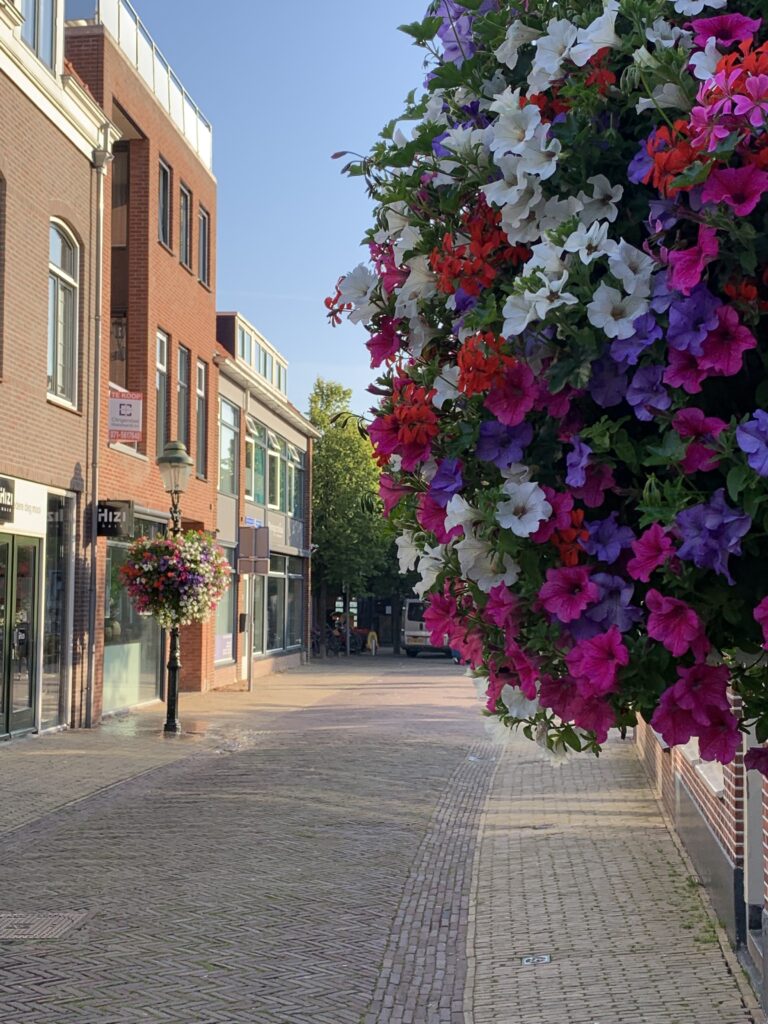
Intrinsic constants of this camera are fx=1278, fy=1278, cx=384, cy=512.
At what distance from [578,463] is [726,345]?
30cm

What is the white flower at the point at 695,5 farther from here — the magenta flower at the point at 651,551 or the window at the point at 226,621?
the window at the point at 226,621

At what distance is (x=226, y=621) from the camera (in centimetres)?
2719

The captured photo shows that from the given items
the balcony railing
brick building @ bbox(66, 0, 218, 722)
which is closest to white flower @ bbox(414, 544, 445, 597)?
brick building @ bbox(66, 0, 218, 722)

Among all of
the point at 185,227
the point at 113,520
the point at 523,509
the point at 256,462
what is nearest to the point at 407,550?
the point at 523,509

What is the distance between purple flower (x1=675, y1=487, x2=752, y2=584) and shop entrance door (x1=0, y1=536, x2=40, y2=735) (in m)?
13.4


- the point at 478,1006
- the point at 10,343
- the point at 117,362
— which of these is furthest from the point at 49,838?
the point at 117,362

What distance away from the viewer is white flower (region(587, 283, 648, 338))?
2021 millimetres

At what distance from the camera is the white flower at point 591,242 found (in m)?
2.07

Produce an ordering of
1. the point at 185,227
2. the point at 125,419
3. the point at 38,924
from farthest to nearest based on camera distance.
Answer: the point at 185,227
the point at 125,419
the point at 38,924

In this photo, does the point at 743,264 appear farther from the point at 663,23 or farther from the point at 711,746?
the point at 711,746

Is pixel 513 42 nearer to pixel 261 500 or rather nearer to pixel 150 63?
pixel 150 63

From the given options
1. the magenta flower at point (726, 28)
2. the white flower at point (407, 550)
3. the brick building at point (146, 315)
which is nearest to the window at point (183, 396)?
the brick building at point (146, 315)

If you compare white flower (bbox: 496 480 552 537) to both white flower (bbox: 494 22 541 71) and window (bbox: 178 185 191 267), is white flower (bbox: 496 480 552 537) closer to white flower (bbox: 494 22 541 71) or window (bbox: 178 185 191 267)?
white flower (bbox: 494 22 541 71)

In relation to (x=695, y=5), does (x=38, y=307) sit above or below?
above
